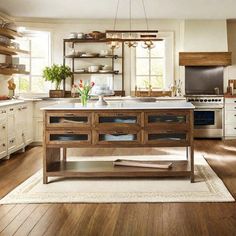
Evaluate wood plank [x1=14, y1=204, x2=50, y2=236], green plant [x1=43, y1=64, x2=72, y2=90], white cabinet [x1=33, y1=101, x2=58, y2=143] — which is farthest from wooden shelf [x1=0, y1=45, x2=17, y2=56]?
wood plank [x1=14, y1=204, x2=50, y2=236]

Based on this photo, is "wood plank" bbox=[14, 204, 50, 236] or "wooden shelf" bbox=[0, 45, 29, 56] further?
"wooden shelf" bbox=[0, 45, 29, 56]

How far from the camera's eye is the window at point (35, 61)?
8.52m

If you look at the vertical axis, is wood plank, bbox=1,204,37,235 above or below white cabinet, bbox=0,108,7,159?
below

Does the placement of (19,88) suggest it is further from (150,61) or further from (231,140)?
(231,140)

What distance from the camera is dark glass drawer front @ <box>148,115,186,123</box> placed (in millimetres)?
4699

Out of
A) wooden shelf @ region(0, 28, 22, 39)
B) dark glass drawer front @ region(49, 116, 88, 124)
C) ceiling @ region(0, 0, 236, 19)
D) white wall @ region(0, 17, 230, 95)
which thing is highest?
ceiling @ region(0, 0, 236, 19)

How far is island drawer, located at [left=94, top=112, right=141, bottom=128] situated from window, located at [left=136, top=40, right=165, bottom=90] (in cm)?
409

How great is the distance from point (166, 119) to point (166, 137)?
205 millimetres

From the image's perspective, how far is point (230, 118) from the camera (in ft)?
27.5

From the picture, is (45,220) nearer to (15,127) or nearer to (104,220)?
(104,220)

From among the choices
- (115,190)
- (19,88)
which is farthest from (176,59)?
(115,190)

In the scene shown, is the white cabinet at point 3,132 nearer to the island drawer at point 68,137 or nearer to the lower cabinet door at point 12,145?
the lower cabinet door at point 12,145

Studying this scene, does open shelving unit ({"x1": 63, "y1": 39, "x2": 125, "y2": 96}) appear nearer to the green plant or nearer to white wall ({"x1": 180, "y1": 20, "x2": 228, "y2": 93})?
the green plant

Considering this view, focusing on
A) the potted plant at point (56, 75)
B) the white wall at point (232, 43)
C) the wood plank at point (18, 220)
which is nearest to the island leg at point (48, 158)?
the wood plank at point (18, 220)
